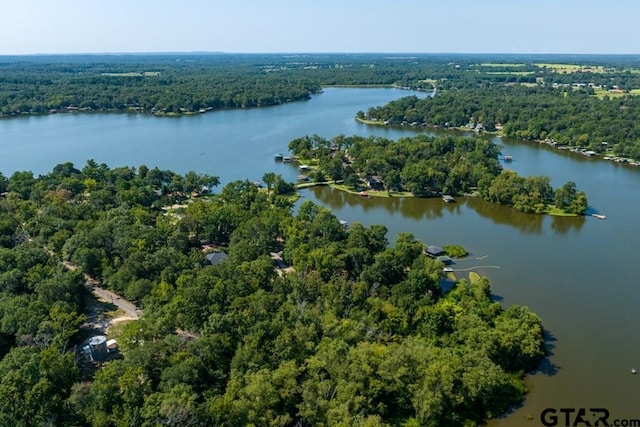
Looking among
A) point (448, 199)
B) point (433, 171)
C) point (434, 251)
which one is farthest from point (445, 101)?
point (434, 251)

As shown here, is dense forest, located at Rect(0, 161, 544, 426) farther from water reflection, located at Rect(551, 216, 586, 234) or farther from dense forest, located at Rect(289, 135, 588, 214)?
dense forest, located at Rect(289, 135, 588, 214)

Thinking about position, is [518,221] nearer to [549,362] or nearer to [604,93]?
[549,362]

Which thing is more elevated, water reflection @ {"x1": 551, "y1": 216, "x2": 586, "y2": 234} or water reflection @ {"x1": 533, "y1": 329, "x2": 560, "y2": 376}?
water reflection @ {"x1": 551, "y1": 216, "x2": 586, "y2": 234}

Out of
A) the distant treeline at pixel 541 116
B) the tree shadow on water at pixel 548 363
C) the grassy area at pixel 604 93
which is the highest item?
the grassy area at pixel 604 93

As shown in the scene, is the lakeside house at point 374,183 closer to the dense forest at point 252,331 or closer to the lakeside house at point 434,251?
the dense forest at point 252,331

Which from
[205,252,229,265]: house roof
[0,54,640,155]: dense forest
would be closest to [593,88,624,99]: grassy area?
[0,54,640,155]: dense forest

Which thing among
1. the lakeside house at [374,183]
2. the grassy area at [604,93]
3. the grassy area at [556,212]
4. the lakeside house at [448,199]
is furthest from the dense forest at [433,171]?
the grassy area at [604,93]
